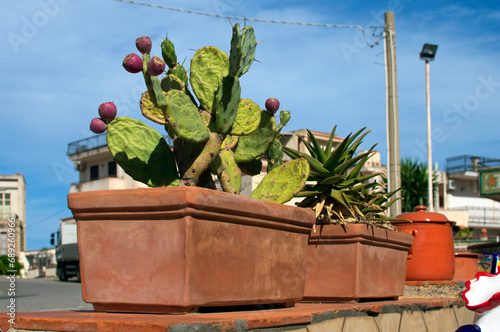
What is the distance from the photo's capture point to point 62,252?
2681 centimetres

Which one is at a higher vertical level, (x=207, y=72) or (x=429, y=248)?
(x=207, y=72)

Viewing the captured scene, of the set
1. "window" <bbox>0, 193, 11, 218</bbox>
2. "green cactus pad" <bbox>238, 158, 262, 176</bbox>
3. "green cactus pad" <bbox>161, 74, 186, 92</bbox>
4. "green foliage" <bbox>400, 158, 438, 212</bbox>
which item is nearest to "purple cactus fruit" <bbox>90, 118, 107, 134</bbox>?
"green cactus pad" <bbox>161, 74, 186, 92</bbox>

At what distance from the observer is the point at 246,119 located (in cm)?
322

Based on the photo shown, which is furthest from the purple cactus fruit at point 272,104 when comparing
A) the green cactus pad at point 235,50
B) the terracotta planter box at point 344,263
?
the terracotta planter box at point 344,263

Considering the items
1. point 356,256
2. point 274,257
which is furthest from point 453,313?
point 274,257

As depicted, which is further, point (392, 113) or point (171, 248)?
point (392, 113)

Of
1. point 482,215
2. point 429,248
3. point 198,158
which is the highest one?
point 198,158

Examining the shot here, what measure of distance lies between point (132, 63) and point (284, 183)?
1140mm

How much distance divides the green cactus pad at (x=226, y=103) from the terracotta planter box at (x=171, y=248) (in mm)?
505

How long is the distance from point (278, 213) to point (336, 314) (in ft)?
2.12

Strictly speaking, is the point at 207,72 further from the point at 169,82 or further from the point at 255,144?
the point at 255,144

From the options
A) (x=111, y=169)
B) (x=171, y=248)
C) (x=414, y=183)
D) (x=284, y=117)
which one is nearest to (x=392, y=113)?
(x=284, y=117)

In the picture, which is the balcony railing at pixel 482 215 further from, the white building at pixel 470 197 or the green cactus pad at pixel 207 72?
the green cactus pad at pixel 207 72

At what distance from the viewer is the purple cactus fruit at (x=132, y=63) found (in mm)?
2510
